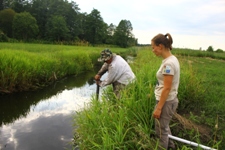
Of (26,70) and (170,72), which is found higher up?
(170,72)

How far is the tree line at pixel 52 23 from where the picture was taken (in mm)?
42375

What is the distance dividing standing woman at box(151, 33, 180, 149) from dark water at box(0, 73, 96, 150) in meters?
2.22

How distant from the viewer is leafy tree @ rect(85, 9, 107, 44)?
64000mm

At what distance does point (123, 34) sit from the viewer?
73250mm

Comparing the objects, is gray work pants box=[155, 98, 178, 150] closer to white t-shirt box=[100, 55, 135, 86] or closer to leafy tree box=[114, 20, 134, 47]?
white t-shirt box=[100, 55, 135, 86]

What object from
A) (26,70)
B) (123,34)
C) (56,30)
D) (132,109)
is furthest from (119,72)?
(123,34)

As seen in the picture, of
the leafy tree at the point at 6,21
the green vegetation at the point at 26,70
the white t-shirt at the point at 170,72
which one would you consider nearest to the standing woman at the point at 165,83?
the white t-shirt at the point at 170,72

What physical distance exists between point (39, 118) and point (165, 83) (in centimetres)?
420

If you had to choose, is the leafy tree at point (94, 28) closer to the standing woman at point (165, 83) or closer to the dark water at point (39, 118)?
the dark water at point (39, 118)

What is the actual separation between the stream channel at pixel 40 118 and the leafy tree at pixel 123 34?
64408mm

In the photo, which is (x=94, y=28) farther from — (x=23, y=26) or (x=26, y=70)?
(x=26, y=70)

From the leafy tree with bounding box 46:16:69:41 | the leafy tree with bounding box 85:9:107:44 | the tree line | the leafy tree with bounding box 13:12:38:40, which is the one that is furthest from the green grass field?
the leafy tree with bounding box 85:9:107:44

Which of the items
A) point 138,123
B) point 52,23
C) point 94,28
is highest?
point 94,28

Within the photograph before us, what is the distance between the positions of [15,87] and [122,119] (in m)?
5.44
